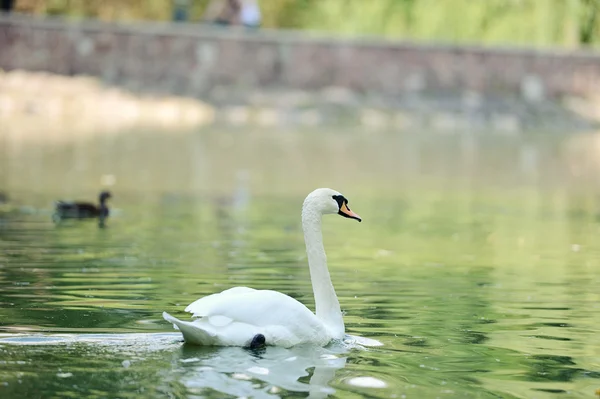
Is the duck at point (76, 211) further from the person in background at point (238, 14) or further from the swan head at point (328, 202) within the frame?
the person in background at point (238, 14)

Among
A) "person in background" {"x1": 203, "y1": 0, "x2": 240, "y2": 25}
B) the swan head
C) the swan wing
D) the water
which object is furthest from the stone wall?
the swan wing

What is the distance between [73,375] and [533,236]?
822 centimetres

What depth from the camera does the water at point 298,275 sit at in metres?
6.85

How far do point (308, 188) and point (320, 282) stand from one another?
36.3 ft

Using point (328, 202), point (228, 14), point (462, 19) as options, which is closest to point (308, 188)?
point (328, 202)

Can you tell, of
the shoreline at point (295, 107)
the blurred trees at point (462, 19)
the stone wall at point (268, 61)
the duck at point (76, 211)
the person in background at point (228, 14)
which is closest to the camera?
the duck at point (76, 211)

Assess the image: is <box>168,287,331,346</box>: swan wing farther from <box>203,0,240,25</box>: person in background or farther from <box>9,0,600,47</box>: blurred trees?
<box>9,0,600,47</box>: blurred trees

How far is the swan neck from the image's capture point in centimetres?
787

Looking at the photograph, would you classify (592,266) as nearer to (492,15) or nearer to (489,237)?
(489,237)

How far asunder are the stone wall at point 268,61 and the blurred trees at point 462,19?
263 cm

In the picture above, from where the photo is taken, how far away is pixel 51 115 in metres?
38.0

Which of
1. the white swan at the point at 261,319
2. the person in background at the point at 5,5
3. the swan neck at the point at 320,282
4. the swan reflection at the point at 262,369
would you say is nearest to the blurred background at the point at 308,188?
the swan reflection at the point at 262,369

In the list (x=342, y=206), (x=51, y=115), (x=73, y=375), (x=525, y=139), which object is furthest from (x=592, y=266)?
(x=51, y=115)

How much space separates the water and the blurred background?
0.03 metres
